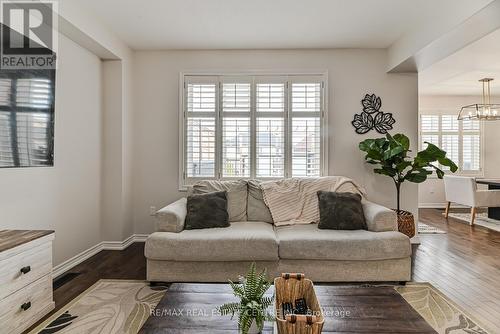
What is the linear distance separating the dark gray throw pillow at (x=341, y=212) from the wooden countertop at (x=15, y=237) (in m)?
2.50

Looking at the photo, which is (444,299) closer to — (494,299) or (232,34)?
(494,299)

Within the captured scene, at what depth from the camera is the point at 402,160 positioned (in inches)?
147

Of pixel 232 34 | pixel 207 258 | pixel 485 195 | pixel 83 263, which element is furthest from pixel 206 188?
pixel 485 195

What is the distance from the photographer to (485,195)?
5441 millimetres

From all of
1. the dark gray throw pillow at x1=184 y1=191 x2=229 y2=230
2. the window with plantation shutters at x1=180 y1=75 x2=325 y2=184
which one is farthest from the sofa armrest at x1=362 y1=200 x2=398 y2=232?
the dark gray throw pillow at x1=184 y1=191 x2=229 y2=230

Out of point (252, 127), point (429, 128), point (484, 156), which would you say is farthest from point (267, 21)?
point (484, 156)

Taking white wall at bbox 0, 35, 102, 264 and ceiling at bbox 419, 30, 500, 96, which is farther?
ceiling at bbox 419, 30, 500, 96

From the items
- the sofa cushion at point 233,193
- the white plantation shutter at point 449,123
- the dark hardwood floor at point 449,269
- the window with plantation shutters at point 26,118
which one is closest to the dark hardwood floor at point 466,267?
the dark hardwood floor at point 449,269

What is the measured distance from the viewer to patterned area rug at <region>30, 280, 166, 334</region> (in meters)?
2.10

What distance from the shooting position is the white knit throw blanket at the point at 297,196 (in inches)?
134

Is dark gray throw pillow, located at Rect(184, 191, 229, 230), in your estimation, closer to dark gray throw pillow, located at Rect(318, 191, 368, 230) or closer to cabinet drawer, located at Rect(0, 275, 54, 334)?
dark gray throw pillow, located at Rect(318, 191, 368, 230)

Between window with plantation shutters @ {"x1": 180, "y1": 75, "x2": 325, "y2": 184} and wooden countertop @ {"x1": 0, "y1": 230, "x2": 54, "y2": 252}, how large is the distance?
2095 millimetres

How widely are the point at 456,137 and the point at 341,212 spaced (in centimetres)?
589

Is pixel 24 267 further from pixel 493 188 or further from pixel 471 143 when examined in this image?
pixel 471 143
